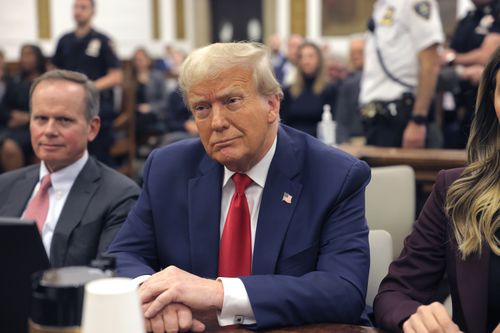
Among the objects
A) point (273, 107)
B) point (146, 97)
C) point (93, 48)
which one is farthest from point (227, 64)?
point (146, 97)

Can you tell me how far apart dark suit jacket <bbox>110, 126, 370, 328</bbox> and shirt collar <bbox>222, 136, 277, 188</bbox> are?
2 cm

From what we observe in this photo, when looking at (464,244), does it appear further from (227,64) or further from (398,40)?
(398,40)

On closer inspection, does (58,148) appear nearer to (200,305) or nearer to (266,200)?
(266,200)

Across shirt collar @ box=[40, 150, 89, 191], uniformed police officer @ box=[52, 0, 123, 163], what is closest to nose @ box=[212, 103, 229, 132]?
shirt collar @ box=[40, 150, 89, 191]

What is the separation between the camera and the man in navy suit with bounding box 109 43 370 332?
162cm

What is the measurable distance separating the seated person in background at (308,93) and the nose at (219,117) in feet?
12.5

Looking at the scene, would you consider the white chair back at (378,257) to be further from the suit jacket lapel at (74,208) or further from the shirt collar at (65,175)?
the shirt collar at (65,175)

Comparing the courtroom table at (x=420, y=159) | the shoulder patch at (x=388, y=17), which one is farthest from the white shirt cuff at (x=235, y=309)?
the shoulder patch at (x=388, y=17)

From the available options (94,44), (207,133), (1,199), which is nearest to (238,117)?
(207,133)

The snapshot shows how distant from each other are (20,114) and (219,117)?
5.28 metres

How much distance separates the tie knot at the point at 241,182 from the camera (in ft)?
6.04

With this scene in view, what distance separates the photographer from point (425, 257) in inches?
67.7

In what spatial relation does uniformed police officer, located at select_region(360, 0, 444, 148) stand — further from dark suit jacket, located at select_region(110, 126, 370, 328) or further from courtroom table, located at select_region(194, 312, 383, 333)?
courtroom table, located at select_region(194, 312, 383, 333)

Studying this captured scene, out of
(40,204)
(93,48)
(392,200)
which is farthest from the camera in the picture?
(93,48)
